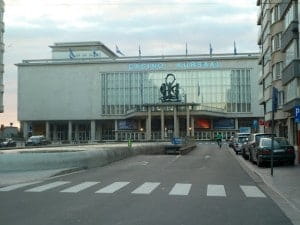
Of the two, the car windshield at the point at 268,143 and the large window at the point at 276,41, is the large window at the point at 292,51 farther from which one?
the large window at the point at 276,41

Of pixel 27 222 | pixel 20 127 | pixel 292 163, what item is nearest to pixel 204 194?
pixel 27 222

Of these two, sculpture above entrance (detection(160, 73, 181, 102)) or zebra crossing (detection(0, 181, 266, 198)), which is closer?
zebra crossing (detection(0, 181, 266, 198))

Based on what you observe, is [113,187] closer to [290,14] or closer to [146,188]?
[146,188]

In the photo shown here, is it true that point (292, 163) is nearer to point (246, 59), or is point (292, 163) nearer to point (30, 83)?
point (246, 59)

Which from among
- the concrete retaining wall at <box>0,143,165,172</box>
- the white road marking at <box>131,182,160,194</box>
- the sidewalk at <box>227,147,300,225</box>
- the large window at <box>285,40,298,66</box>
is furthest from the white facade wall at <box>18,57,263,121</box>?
the white road marking at <box>131,182,160,194</box>

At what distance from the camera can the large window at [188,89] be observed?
12706 cm

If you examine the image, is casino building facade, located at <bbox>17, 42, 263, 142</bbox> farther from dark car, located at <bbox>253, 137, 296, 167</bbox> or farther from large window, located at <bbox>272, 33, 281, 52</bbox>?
dark car, located at <bbox>253, 137, 296, 167</bbox>

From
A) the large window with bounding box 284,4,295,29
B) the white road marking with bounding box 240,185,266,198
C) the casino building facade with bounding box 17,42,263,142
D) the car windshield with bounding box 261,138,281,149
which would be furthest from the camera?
the casino building facade with bounding box 17,42,263,142

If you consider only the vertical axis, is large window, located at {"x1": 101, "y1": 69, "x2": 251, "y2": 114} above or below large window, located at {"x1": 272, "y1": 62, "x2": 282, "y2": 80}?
above

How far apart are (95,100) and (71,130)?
903 cm

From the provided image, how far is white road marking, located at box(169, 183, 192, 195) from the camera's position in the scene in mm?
15806

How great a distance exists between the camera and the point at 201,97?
12912 cm

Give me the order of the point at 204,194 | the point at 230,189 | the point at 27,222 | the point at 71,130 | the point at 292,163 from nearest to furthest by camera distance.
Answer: the point at 27,222 → the point at 204,194 → the point at 230,189 → the point at 292,163 → the point at 71,130

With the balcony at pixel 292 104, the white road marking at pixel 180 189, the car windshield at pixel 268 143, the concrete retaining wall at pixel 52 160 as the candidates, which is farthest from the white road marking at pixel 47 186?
the balcony at pixel 292 104
